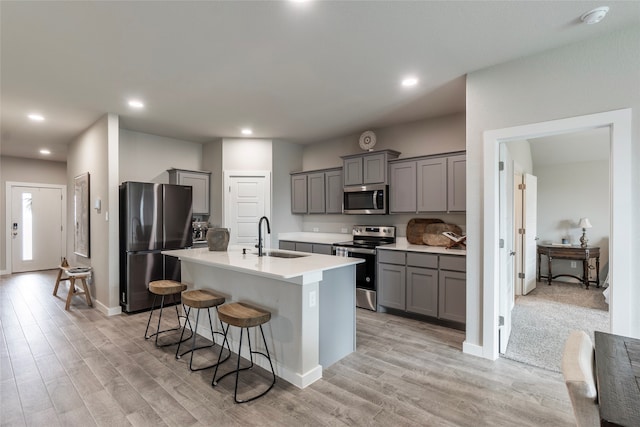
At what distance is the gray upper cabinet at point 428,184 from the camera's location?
12.9 ft

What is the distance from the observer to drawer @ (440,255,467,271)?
350cm

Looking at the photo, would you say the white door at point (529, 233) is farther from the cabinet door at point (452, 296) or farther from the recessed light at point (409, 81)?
the recessed light at point (409, 81)

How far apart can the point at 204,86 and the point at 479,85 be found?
278cm

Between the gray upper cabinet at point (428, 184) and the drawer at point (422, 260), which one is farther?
the gray upper cabinet at point (428, 184)

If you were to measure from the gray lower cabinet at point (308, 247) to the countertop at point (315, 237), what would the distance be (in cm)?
12

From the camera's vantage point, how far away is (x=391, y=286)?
4.11m

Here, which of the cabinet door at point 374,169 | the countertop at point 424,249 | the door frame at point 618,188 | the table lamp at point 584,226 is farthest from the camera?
the table lamp at point 584,226

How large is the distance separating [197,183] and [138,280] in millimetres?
2003

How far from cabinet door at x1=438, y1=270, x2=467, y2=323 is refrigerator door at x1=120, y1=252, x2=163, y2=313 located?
390cm

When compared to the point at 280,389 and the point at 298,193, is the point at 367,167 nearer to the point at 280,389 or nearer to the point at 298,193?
the point at 298,193

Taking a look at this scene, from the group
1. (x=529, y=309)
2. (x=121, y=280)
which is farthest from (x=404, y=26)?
(x=121, y=280)

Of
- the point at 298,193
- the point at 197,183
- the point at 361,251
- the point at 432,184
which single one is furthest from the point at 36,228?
the point at 432,184

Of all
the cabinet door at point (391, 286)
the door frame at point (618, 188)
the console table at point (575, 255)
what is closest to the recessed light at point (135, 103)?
the cabinet door at point (391, 286)

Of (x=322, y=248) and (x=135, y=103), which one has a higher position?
(x=135, y=103)
